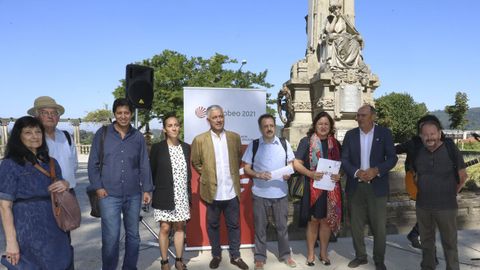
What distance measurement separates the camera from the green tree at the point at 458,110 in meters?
40.6

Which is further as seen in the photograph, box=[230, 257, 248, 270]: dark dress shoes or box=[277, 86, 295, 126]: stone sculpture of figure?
box=[277, 86, 295, 126]: stone sculpture of figure

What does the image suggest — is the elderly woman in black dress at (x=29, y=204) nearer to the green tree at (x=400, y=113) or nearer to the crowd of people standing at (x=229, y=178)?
the crowd of people standing at (x=229, y=178)

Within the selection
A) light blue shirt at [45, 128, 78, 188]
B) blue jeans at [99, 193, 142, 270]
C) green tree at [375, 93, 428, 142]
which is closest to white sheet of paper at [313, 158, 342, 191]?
blue jeans at [99, 193, 142, 270]

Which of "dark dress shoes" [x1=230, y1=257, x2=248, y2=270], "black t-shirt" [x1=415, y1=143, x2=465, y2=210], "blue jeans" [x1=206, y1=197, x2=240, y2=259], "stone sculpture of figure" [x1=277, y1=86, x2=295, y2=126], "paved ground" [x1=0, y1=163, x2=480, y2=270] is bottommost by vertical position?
"paved ground" [x1=0, y1=163, x2=480, y2=270]

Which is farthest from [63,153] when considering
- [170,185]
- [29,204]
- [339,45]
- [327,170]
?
[339,45]

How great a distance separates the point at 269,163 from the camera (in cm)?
489

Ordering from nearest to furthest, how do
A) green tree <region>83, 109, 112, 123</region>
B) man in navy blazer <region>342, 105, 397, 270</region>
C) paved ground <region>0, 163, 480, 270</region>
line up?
1. man in navy blazer <region>342, 105, 397, 270</region>
2. paved ground <region>0, 163, 480, 270</region>
3. green tree <region>83, 109, 112, 123</region>

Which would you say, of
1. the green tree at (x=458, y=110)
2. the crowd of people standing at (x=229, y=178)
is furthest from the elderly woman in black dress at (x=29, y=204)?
the green tree at (x=458, y=110)

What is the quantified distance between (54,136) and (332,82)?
37.9 ft

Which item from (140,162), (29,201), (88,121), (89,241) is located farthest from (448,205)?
(88,121)

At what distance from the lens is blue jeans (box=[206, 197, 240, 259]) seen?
4.88 meters

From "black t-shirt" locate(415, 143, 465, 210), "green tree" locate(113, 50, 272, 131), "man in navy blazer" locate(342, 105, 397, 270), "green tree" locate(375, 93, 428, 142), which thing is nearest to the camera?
"black t-shirt" locate(415, 143, 465, 210)

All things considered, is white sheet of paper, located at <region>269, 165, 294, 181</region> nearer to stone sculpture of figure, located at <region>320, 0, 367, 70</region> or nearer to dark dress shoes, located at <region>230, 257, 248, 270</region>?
dark dress shoes, located at <region>230, 257, 248, 270</region>

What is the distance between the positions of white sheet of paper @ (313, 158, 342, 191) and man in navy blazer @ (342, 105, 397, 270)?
0.11 meters
